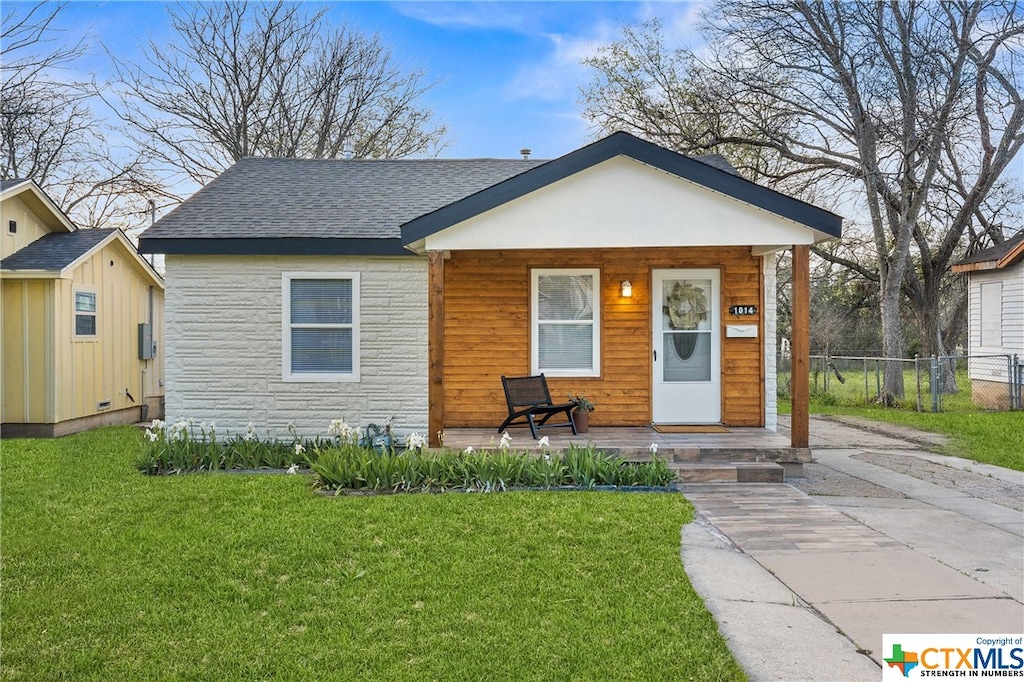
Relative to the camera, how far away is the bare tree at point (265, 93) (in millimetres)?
20406

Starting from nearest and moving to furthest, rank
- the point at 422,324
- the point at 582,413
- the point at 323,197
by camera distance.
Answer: the point at 582,413 → the point at 422,324 → the point at 323,197

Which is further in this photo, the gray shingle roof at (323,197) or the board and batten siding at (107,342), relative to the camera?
the board and batten siding at (107,342)

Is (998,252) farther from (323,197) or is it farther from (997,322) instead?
(323,197)

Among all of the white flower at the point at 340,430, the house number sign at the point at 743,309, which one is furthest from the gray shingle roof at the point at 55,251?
the house number sign at the point at 743,309

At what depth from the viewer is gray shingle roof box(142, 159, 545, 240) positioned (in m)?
9.26

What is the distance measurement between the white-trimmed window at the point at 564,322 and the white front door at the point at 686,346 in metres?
0.88

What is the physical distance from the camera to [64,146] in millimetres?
18781

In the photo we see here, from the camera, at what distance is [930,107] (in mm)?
16812

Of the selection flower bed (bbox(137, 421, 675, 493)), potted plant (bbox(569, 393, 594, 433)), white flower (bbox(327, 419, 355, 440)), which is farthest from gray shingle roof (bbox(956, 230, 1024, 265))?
white flower (bbox(327, 419, 355, 440))

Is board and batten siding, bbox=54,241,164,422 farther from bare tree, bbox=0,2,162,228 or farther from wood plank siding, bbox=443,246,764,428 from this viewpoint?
wood plank siding, bbox=443,246,764,428

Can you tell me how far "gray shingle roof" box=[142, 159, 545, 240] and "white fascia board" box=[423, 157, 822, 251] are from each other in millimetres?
2157

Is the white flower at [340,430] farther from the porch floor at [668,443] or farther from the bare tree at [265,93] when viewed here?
the bare tree at [265,93]

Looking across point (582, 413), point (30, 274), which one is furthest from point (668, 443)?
point (30, 274)

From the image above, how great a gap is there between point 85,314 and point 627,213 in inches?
376
